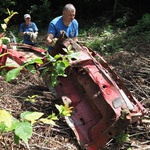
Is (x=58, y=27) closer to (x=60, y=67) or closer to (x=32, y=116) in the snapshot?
(x=60, y=67)

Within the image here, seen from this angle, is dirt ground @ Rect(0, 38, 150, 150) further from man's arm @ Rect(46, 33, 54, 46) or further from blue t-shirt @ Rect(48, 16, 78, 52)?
blue t-shirt @ Rect(48, 16, 78, 52)

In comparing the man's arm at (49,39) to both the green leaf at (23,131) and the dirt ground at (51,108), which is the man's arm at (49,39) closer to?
the dirt ground at (51,108)

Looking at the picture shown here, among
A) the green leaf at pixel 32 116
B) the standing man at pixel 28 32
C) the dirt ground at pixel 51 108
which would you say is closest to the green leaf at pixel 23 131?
the green leaf at pixel 32 116

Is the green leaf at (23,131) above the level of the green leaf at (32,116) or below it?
below

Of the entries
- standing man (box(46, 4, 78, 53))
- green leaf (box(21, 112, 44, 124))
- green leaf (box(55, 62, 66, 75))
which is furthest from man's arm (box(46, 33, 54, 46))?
green leaf (box(21, 112, 44, 124))

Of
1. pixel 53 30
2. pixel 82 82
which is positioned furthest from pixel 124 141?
pixel 53 30

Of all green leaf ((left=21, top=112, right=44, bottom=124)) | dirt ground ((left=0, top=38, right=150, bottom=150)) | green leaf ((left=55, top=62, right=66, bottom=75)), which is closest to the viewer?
green leaf ((left=21, top=112, right=44, bottom=124))

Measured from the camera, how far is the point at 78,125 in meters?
4.12

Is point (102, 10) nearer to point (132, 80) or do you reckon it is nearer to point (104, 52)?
point (104, 52)

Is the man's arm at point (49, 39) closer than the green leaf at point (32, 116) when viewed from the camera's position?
No

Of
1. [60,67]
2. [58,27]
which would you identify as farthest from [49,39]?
[60,67]

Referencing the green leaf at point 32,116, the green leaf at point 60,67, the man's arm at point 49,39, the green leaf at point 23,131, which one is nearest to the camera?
the green leaf at point 23,131

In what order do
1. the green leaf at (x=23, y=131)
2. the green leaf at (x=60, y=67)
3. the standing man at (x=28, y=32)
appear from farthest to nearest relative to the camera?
the standing man at (x=28, y=32) < the green leaf at (x=60, y=67) < the green leaf at (x=23, y=131)

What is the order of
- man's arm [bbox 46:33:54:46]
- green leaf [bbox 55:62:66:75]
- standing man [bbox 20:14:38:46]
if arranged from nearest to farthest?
green leaf [bbox 55:62:66:75] → man's arm [bbox 46:33:54:46] → standing man [bbox 20:14:38:46]
